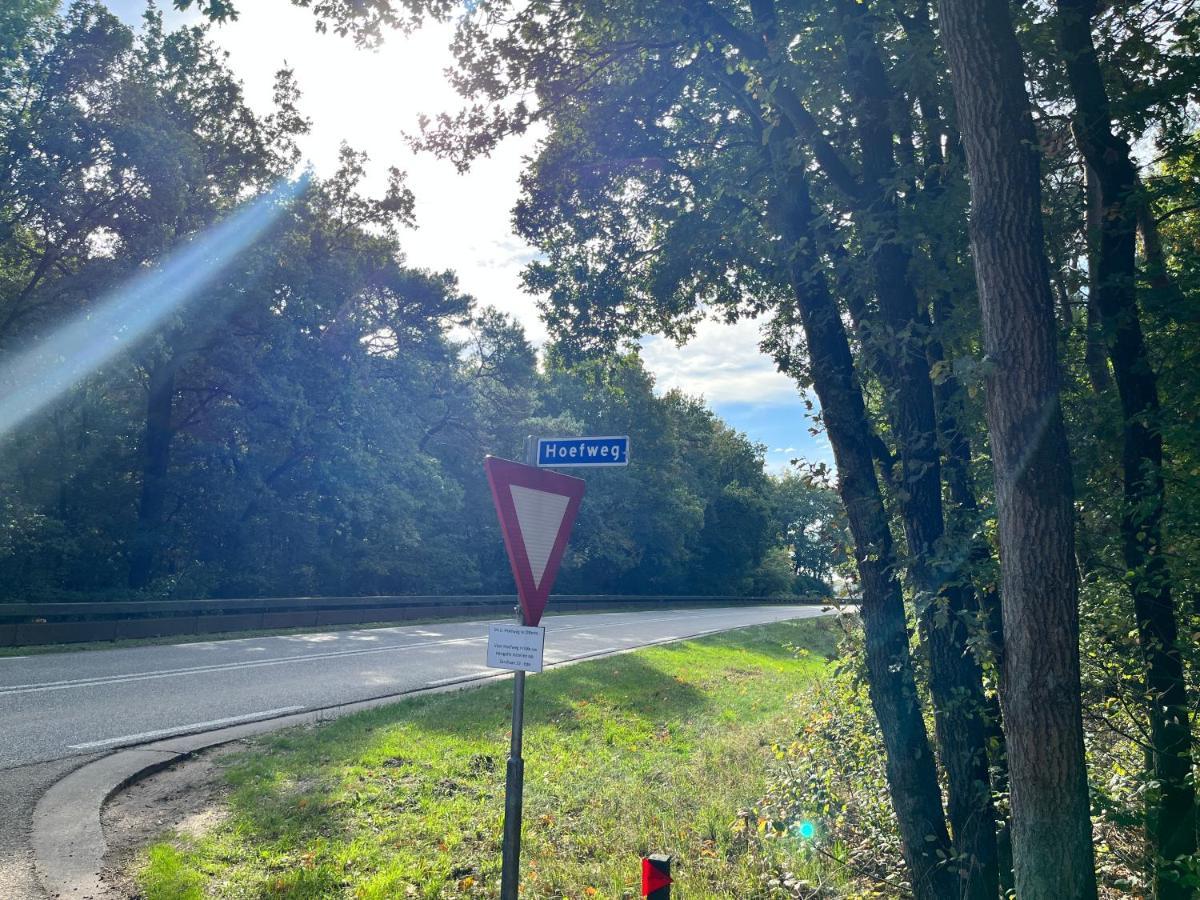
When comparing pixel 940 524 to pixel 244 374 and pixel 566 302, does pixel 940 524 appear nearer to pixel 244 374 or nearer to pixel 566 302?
pixel 566 302

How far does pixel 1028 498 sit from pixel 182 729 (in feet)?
26.7

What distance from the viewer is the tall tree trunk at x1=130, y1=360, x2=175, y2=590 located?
21984mm

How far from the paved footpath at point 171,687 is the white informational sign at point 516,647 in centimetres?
288

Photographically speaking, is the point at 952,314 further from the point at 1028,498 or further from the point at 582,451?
the point at 582,451

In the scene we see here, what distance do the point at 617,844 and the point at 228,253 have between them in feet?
66.4

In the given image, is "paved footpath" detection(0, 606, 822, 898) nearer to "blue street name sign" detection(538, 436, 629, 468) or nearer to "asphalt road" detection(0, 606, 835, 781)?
"asphalt road" detection(0, 606, 835, 781)

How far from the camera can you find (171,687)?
9.98 m

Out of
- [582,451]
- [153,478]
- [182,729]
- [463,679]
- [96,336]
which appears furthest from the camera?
[153,478]

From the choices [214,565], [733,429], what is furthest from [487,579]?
[733,429]

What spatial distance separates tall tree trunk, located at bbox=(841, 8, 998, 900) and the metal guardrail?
109cm

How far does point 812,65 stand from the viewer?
15.7 ft

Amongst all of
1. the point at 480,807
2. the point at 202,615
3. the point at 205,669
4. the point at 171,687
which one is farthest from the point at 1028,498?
the point at 202,615

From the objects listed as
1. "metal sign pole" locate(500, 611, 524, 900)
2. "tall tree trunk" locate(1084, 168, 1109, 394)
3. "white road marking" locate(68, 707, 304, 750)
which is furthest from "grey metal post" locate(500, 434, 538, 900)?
"white road marking" locate(68, 707, 304, 750)

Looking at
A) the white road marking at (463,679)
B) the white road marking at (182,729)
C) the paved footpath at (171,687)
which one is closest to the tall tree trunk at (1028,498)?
the paved footpath at (171,687)
